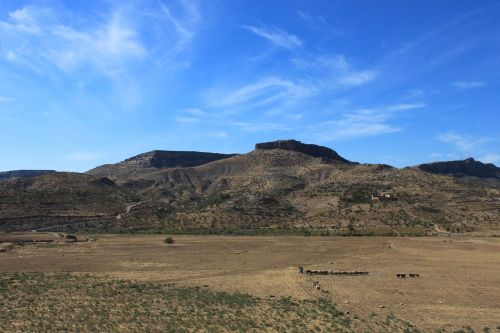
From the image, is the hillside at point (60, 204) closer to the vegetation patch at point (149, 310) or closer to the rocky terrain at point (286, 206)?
the rocky terrain at point (286, 206)

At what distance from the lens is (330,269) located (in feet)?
128

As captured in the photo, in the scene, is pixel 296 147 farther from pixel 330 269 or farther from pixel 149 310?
pixel 149 310

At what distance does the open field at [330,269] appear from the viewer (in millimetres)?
23109

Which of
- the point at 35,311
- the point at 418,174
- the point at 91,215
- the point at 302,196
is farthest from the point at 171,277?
the point at 418,174

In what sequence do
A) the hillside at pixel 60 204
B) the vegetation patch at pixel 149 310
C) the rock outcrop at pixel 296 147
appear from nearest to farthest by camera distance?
the vegetation patch at pixel 149 310 < the hillside at pixel 60 204 < the rock outcrop at pixel 296 147

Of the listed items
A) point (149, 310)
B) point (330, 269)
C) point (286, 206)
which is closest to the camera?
point (149, 310)

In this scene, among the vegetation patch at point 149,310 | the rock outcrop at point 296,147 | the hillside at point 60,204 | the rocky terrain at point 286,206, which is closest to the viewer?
the vegetation patch at point 149,310

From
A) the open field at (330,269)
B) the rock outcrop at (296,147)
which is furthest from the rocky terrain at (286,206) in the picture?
the rock outcrop at (296,147)

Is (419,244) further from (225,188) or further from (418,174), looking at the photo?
(225,188)

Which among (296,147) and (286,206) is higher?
(296,147)

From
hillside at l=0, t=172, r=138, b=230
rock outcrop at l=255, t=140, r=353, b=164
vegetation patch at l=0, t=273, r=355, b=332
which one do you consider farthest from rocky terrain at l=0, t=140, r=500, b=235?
vegetation patch at l=0, t=273, r=355, b=332

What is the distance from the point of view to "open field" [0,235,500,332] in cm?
2311

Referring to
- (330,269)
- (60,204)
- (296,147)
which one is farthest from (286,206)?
(296,147)

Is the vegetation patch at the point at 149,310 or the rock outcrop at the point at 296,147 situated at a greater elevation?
the rock outcrop at the point at 296,147
